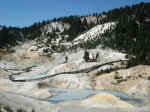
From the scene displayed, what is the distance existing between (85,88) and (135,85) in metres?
8.09

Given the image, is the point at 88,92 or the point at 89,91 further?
the point at 89,91

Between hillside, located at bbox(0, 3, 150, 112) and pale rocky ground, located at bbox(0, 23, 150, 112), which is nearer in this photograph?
pale rocky ground, located at bbox(0, 23, 150, 112)

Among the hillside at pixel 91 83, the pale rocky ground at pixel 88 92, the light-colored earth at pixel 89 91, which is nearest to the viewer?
the pale rocky ground at pixel 88 92

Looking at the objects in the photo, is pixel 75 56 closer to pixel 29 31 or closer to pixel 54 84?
pixel 54 84

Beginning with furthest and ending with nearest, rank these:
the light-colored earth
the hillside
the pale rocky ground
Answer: the hillside, the light-colored earth, the pale rocky ground

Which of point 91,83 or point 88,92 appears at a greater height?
point 91,83

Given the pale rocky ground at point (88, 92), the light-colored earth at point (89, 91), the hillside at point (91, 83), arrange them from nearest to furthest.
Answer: the pale rocky ground at point (88, 92) → the light-colored earth at point (89, 91) → the hillside at point (91, 83)

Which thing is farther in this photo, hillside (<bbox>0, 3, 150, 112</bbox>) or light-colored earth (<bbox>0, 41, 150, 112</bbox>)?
hillside (<bbox>0, 3, 150, 112</bbox>)

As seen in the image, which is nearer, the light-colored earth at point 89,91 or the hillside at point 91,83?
the light-colored earth at point 89,91

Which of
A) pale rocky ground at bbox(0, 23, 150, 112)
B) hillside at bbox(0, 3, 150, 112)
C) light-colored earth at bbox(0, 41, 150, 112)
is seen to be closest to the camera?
pale rocky ground at bbox(0, 23, 150, 112)

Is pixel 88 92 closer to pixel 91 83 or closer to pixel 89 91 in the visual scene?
pixel 89 91

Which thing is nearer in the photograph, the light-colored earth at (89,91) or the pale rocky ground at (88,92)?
the pale rocky ground at (88,92)

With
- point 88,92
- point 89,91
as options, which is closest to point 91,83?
point 89,91

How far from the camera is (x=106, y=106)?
2047 cm
